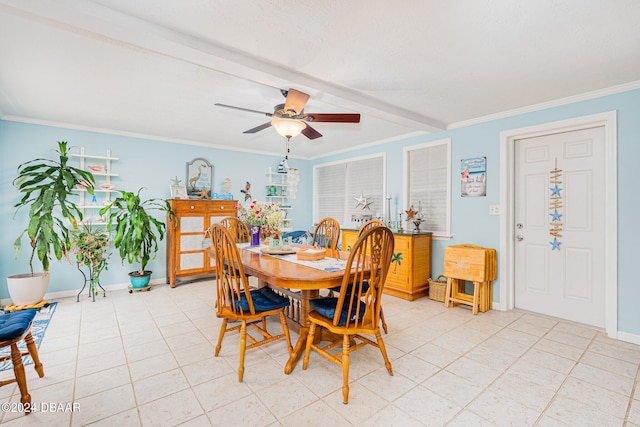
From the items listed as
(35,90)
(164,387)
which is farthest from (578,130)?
(35,90)

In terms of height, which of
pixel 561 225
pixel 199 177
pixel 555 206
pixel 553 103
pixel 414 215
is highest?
pixel 553 103

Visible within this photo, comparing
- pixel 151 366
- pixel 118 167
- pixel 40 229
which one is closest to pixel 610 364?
pixel 151 366

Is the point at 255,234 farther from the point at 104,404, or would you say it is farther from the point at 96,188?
the point at 96,188

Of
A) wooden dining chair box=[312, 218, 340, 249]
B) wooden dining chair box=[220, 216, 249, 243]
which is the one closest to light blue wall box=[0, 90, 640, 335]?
wooden dining chair box=[312, 218, 340, 249]

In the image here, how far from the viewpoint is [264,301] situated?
2389 mm

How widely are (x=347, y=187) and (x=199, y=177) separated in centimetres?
267

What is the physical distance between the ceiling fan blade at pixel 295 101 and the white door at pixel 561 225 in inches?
107

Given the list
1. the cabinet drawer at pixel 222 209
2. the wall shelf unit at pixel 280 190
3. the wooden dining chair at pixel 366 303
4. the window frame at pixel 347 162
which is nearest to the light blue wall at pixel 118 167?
the wall shelf unit at pixel 280 190

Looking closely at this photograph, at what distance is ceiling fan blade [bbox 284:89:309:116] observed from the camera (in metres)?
2.36

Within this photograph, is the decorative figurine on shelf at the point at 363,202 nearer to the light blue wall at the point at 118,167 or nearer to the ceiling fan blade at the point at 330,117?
the light blue wall at the point at 118,167

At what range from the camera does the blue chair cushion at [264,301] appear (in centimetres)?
223

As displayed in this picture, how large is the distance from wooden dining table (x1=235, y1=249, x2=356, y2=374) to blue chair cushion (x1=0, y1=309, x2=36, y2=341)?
1.37 metres

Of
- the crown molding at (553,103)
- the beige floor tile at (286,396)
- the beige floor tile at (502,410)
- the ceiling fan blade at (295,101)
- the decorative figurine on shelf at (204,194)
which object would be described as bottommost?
the beige floor tile at (502,410)

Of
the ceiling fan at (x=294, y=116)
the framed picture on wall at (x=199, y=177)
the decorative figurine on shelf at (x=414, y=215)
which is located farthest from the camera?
the framed picture on wall at (x=199, y=177)
